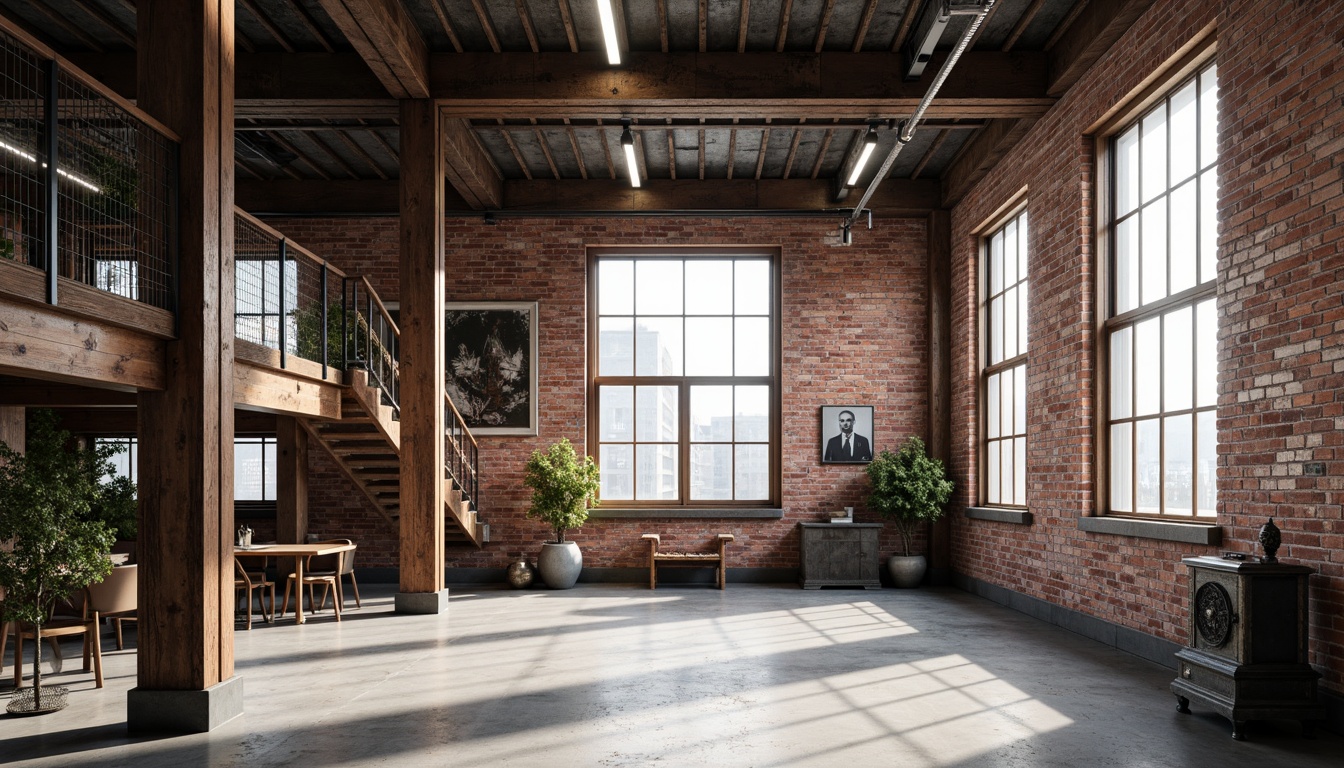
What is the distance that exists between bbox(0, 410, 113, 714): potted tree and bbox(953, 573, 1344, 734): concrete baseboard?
22.0 ft

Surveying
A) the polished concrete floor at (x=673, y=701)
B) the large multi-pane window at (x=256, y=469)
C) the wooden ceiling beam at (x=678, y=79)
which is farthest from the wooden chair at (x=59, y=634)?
the large multi-pane window at (x=256, y=469)

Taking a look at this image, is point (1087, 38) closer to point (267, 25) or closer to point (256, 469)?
point (267, 25)

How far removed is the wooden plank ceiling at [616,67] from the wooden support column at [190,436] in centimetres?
190

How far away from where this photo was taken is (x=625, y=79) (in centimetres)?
859

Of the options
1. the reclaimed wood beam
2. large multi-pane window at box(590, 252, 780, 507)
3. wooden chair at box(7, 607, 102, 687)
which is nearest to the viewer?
the reclaimed wood beam

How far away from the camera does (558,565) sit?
11344 mm

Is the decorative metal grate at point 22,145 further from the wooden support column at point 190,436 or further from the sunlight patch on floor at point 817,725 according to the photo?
the sunlight patch on floor at point 817,725

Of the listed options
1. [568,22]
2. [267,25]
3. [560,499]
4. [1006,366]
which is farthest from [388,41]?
[1006,366]

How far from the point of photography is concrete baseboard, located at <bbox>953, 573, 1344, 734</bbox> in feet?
16.3

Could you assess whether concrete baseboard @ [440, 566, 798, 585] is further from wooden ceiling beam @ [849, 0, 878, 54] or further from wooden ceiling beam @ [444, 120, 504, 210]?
wooden ceiling beam @ [849, 0, 878, 54]

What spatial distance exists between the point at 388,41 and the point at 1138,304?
6214mm

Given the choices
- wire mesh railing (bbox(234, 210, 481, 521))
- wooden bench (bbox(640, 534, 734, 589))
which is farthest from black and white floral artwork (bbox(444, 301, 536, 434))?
wooden bench (bbox(640, 534, 734, 589))

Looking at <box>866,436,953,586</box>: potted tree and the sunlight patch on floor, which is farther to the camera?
<box>866,436,953,586</box>: potted tree

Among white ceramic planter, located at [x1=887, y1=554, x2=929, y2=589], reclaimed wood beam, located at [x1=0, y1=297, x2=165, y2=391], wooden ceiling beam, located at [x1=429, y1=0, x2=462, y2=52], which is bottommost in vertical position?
white ceramic planter, located at [x1=887, y1=554, x2=929, y2=589]
